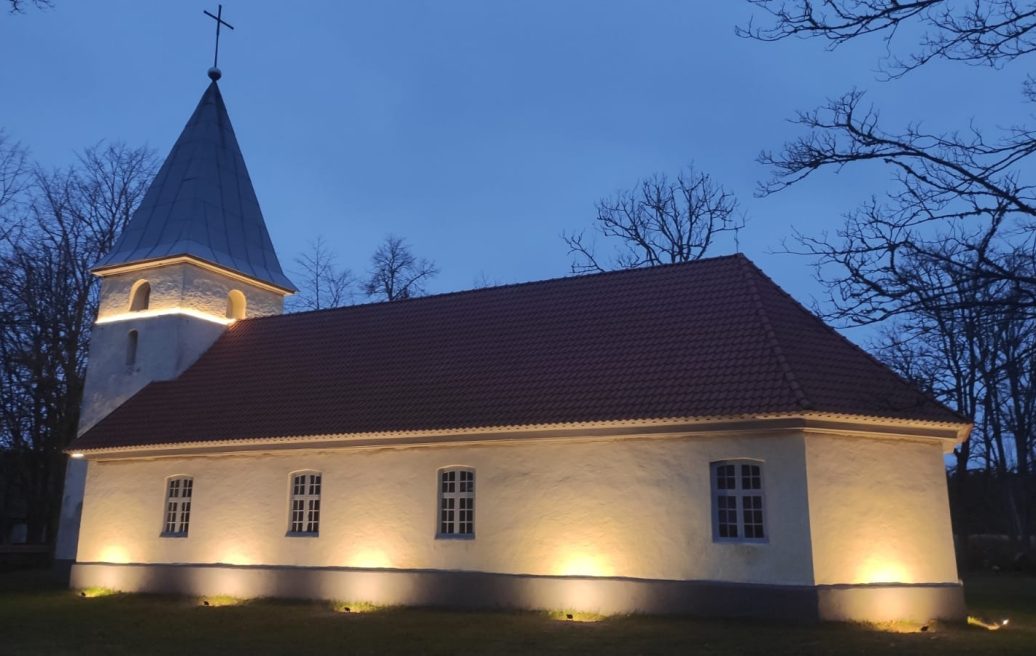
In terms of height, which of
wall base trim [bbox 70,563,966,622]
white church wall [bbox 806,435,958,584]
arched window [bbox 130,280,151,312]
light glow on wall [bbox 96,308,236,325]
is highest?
arched window [bbox 130,280,151,312]

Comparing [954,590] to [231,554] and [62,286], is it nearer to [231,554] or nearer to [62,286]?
[231,554]

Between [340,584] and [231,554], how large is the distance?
3411mm

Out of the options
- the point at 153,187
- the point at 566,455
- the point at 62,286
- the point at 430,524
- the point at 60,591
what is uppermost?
the point at 153,187

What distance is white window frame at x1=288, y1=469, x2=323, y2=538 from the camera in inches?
790

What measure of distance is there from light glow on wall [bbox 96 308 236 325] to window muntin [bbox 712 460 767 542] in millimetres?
16455

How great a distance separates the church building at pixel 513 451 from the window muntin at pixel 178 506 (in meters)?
0.06

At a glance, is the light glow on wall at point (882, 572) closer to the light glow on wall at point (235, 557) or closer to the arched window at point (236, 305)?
the light glow on wall at point (235, 557)

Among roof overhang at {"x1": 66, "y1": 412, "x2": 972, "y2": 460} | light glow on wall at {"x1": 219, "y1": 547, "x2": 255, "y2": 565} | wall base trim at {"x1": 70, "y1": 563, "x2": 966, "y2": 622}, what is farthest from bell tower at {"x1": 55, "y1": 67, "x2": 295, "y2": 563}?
light glow on wall at {"x1": 219, "y1": 547, "x2": 255, "y2": 565}

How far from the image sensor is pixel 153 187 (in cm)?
2838

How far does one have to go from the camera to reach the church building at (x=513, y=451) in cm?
1568

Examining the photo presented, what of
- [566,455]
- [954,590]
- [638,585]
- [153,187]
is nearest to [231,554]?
[566,455]

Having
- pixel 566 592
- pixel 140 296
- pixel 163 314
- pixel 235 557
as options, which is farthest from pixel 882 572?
pixel 140 296

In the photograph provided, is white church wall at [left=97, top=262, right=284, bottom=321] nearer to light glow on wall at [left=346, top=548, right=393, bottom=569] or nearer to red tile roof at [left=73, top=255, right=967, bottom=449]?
red tile roof at [left=73, top=255, right=967, bottom=449]

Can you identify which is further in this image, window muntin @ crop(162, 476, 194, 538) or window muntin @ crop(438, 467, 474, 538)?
window muntin @ crop(162, 476, 194, 538)
